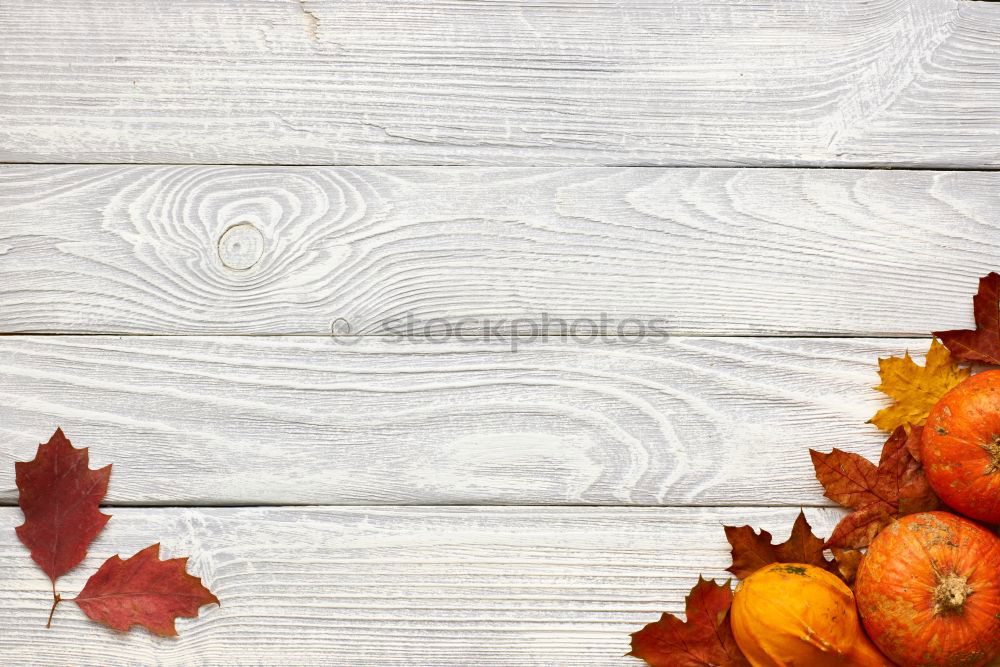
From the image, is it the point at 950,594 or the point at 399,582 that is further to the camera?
the point at 399,582

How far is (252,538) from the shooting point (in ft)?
2.76

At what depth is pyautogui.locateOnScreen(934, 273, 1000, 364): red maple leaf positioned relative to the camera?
A: 838 millimetres

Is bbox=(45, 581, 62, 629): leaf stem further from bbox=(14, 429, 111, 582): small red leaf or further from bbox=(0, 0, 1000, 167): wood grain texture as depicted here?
bbox=(0, 0, 1000, 167): wood grain texture

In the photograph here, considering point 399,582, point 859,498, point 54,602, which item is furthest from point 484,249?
point 54,602

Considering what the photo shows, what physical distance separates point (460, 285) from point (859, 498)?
544 mm

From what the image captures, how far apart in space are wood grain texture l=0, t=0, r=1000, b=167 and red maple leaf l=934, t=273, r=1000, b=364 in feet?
0.57

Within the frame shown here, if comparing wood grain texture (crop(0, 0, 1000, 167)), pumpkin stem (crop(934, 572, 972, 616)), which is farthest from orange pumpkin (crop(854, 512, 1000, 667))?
wood grain texture (crop(0, 0, 1000, 167))

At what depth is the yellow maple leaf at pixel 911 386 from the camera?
841 mm

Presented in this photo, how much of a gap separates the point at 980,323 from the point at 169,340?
0.99 metres

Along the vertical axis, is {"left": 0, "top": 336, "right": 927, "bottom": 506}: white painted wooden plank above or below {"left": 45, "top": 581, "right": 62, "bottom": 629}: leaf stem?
above

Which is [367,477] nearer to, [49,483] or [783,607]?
[49,483]

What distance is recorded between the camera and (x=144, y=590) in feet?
2.70

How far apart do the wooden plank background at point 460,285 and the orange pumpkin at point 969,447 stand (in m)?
Answer: 0.09

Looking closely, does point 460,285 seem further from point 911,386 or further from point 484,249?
point 911,386
